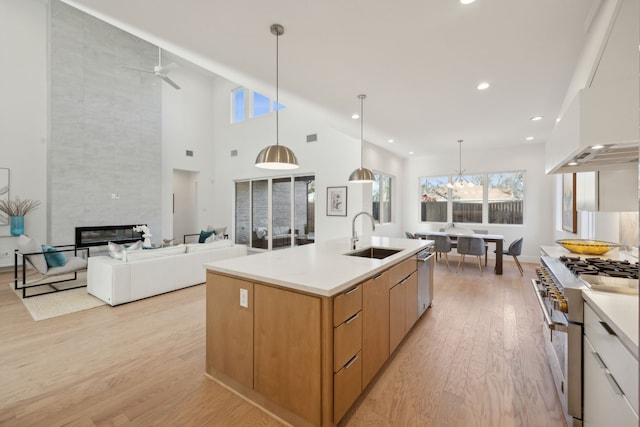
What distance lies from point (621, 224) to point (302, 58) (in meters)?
3.58

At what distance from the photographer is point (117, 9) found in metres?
2.23

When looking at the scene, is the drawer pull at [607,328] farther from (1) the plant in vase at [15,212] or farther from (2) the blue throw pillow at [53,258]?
(1) the plant in vase at [15,212]

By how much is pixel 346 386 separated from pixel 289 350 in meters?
0.42

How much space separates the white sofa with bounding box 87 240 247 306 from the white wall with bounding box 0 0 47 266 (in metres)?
3.52

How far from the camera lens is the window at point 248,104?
788 centimetres

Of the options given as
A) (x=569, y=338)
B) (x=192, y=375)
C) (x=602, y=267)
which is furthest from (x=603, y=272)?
(x=192, y=375)

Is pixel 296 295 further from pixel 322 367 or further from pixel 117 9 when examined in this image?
pixel 117 9

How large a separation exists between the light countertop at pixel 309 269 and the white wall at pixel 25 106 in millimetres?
6666

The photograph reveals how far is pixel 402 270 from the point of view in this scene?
252cm

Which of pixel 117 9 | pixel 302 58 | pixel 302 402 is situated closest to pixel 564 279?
pixel 302 402

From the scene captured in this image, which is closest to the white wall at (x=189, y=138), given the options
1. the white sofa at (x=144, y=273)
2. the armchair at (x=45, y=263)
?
the armchair at (x=45, y=263)

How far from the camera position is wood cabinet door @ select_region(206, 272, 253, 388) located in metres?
1.85

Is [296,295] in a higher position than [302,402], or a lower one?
higher

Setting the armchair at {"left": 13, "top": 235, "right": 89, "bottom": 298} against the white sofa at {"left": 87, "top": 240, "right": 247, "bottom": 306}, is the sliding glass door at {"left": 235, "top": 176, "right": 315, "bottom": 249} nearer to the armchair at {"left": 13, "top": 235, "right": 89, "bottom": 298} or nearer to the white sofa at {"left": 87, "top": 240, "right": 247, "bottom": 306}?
the white sofa at {"left": 87, "top": 240, "right": 247, "bottom": 306}
